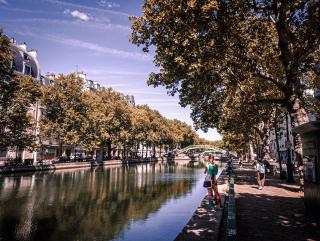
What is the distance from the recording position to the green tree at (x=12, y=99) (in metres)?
35.2

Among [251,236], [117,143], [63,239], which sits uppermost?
[117,143]

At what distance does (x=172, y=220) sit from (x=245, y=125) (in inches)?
964

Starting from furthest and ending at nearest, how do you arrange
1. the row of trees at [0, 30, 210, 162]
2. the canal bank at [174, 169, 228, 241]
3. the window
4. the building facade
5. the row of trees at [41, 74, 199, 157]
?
1. the window
2. the building facade
3. the row of trees at [41, 74, 199, 157]
4. the row of trees at [0, 30, 210, 162]
5. the canal bank at [174, 169, 228, 241]

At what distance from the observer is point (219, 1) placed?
50.8 ft

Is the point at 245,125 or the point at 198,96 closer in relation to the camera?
the point at 198,96

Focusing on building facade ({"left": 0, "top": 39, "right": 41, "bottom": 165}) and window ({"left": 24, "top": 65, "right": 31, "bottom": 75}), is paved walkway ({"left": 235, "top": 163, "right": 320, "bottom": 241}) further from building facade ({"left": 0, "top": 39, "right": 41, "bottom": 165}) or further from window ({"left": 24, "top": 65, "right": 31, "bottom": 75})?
window ({"left": 24, "top": 65, "right": 31, "bottom": 75})

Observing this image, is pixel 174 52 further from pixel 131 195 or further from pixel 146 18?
pixel 131 195

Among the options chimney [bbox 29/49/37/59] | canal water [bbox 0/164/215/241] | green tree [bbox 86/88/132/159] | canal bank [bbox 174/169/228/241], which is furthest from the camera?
chimney [bbox 29/49/37/59]

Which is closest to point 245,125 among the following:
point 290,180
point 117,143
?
point 290,180

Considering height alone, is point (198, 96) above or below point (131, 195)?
above

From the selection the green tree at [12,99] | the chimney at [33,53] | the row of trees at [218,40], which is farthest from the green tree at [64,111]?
the row of trees at [218,40]

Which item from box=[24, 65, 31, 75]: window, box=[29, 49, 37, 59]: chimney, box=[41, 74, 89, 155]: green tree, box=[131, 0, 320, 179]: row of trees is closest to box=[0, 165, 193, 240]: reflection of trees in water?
box=[131, 0, 320, 179]: row of trees

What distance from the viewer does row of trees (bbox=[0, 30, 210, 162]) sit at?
38.1 meters

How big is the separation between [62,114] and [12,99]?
52.3 ft
